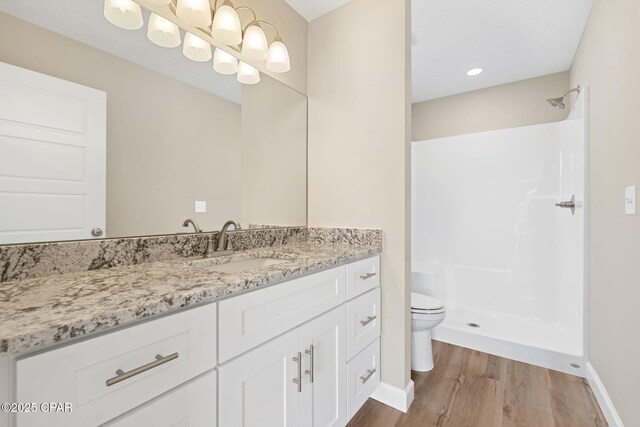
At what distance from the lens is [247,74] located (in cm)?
157

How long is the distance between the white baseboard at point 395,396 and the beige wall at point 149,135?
4.20 feet

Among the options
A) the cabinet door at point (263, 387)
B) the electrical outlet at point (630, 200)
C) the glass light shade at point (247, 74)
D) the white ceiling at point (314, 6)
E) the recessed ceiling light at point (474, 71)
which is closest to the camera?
the cabinet door at point (263, 387)

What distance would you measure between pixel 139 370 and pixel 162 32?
129 centimetres

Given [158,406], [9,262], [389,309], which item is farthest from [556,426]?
[9,262]

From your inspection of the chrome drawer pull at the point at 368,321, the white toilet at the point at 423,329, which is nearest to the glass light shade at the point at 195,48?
the chrome drawer pull at the point at 368,321

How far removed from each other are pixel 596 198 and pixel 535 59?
1.37 m

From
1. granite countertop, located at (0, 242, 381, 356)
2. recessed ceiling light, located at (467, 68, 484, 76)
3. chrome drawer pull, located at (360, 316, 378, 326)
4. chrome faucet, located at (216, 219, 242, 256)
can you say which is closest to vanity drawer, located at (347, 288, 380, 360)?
chrome drawer pull, located at (360, 316, 378, 326)

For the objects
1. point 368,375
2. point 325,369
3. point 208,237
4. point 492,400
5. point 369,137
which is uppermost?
point 369,137

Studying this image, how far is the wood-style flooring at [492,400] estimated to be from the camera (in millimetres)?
1445

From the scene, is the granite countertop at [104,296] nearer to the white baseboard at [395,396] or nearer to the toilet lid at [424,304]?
the white baseboard at [395,396]

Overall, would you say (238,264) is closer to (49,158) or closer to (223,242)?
(223,242)

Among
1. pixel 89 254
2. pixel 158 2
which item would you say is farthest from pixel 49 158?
pixel 158 2

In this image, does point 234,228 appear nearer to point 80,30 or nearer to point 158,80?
point 158,80

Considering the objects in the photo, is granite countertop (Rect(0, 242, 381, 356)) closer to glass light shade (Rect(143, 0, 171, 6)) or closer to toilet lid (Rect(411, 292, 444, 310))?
glass light shade (Rect(143, 0, 171, 6))
